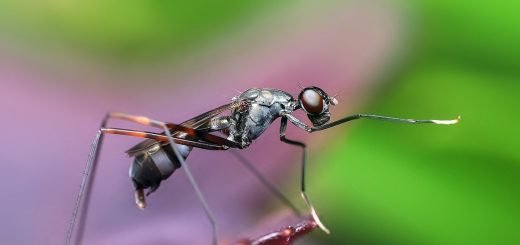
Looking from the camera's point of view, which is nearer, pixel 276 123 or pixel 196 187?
pixel 196 187

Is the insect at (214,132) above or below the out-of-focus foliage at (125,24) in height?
below

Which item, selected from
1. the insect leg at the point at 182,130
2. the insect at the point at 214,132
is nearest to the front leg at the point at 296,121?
the insect at the point at 214,132

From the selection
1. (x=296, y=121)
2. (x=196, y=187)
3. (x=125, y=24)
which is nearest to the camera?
(x=196, y=187)

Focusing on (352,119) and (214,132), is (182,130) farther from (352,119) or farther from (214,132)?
(352,119)

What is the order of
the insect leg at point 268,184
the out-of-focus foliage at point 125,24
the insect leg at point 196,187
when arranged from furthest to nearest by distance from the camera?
the out-of-focus foliage at point 125,24 → the insect leg at point 268,184 → the insect leg at point 196,187

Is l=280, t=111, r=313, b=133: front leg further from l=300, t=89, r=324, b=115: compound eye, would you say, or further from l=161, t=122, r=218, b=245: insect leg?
l=161, t=122, r=218, b=245: insect leg

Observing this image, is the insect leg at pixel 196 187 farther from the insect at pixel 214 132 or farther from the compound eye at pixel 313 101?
the compound eye at pixel 313 101

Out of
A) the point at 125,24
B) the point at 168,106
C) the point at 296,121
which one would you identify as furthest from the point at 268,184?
the point at 125,24
